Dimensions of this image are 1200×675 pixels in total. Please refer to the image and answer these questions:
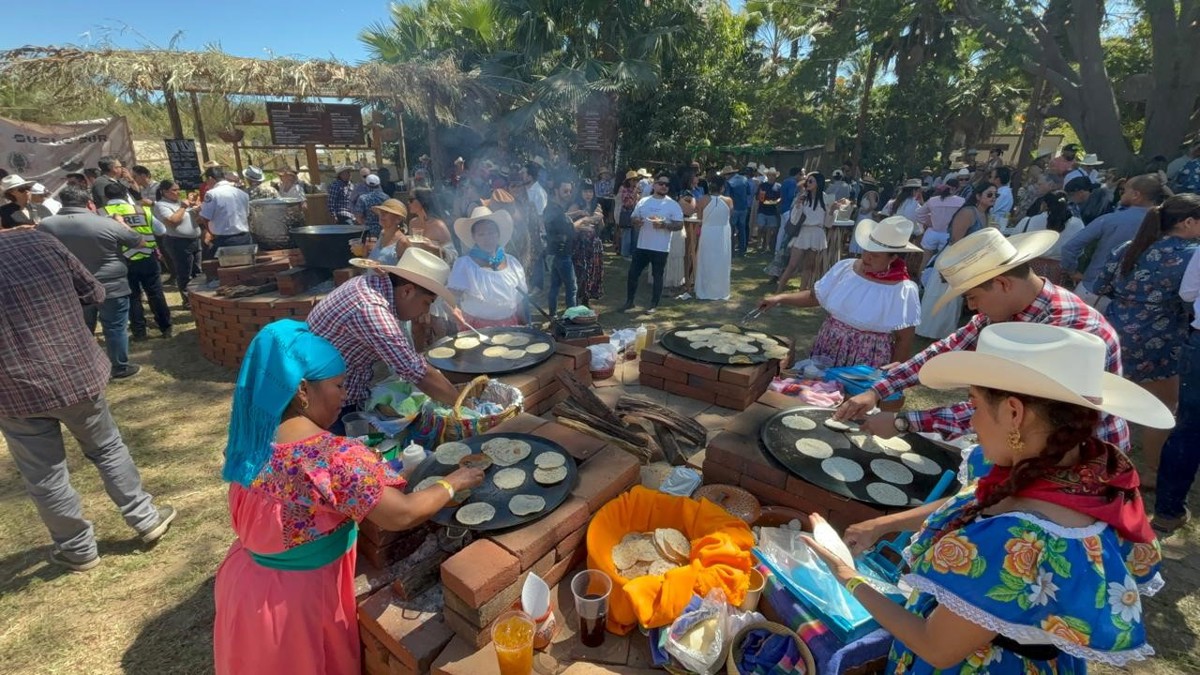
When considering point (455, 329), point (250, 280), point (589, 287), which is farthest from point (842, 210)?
point (250, 280)

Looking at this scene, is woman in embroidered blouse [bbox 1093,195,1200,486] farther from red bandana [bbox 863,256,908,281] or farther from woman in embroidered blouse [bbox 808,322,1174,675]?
woman in embroidered blouse [bbox 808,322,1174,675]

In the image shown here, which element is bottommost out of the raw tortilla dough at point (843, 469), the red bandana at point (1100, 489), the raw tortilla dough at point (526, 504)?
the raw tortilla dough at point (843, 469)

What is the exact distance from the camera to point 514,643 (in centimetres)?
177

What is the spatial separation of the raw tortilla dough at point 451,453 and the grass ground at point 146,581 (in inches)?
63.9

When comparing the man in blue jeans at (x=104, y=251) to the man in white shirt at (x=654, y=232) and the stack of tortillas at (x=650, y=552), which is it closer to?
the stack of tortillas at (x=650, y=552)

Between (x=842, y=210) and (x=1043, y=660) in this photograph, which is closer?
(x=1043, y=660)

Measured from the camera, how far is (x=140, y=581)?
3.26 metres

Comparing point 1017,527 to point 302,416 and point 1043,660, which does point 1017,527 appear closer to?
point 1043,660

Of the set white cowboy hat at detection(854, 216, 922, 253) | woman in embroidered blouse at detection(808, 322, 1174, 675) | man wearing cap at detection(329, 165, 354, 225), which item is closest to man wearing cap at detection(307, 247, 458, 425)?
woman in embroidered blouse at detection(808, 322, 1174, 675)

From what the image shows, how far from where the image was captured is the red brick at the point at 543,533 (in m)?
2.02

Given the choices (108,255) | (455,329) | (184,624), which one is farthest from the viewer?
(108,255)

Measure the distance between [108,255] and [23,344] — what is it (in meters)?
3.28

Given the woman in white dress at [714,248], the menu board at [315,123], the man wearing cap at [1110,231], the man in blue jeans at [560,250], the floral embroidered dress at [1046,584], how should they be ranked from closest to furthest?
the floral embroidered dress at [1046,584] → the man wearing cap at [1110,231] → the man in blue jeans at [560,250] → the woman in white dress at [714,248] → the menu board at [315,123]

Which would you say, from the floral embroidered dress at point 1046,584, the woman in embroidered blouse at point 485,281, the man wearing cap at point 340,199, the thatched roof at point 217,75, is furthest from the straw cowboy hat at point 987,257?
the thatched roof at point 217,75
